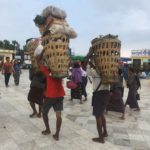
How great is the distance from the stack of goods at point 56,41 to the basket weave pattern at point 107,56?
49 cm

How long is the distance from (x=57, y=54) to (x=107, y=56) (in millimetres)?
787

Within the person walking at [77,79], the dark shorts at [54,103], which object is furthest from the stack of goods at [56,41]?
the person walking at [77,79]

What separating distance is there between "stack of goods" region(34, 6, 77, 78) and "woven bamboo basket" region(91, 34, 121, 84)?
48 centimetres

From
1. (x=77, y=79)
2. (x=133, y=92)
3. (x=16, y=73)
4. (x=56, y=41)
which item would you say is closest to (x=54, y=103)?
(x=56, y=41)

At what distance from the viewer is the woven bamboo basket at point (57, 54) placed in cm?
427

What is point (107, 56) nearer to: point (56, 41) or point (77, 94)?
point (56, 41)

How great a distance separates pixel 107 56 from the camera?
437cm

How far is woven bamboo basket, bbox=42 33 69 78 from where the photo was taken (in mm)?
4273

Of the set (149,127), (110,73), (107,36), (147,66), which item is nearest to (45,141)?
(110,73)

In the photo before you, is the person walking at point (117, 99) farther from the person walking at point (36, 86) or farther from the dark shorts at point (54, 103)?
the dark shorts at point (54, 103)

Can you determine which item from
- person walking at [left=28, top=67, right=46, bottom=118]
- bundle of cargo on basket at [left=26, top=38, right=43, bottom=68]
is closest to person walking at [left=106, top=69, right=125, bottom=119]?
person walking at [left=28, top=67, right=46, bottom=118]

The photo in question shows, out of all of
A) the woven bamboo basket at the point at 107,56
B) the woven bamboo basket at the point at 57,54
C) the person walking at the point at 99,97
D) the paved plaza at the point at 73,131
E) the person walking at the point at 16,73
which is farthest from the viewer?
the person walking at the point at 16,73

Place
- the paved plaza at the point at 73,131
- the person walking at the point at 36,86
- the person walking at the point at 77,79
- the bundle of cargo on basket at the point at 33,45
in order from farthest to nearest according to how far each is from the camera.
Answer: the person walking at the point at 77,79
the person walking at the point at 36,86
the bundle of cargo on basket at the point at 33,45
the paved plaza at the point at 73,131

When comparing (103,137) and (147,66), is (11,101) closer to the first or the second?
(103,137)
